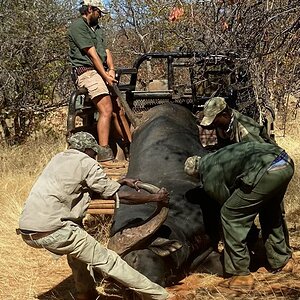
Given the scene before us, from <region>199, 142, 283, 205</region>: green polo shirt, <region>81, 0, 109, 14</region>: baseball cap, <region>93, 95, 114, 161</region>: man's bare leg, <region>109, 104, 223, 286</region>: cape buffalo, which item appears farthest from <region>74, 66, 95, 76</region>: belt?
<region>199, 142, 283, 205</region>: green polo shirt

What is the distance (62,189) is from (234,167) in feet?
5.10

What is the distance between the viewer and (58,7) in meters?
13.0

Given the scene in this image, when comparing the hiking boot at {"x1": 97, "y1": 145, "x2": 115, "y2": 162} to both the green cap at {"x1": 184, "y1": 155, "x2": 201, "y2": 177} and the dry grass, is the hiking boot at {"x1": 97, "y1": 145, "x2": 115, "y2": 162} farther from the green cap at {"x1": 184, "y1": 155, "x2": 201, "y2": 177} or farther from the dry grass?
the green cap at {"x1": 184, "y1": 155, "x2": 201, "y2": 177}

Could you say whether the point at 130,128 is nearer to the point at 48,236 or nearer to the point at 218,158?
the point at 218,158

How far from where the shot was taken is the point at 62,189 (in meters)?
5.65

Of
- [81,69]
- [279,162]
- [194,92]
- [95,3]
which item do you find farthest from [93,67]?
[279,162]

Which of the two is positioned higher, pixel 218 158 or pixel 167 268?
pixel 218 158

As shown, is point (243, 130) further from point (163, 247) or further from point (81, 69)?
point (81, 69)

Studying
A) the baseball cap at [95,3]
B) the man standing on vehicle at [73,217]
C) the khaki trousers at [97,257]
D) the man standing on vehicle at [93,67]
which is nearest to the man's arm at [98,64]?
the man standing on vehicle at [93,67]

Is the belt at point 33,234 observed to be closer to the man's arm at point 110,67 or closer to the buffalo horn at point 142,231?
the buffalo horn at point 142,231

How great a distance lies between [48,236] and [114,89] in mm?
3251

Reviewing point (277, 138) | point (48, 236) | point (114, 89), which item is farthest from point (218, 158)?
point (277, 138)

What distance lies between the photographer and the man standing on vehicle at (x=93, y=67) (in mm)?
8398

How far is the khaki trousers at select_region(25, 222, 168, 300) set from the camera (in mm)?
5566
